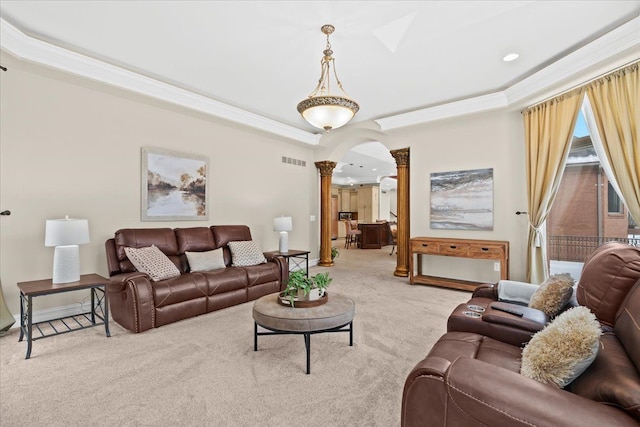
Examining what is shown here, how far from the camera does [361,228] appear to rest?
10727 mm

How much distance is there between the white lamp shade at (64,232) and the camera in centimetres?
303

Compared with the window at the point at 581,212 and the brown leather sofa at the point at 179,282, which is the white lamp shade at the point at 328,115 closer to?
the brown leather sofa at the point at 179,282

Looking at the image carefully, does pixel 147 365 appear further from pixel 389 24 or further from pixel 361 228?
pixel 361 228

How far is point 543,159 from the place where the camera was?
13.5 ft

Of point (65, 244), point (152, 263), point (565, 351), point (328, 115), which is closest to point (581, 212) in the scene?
point (328, 115)

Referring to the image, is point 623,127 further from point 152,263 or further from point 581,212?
point 152,263

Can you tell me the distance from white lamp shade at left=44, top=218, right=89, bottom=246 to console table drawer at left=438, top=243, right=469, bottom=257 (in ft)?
15.7

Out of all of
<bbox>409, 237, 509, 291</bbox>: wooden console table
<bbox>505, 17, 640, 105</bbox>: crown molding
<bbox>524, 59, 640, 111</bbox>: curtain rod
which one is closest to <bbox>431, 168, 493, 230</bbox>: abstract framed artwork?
<bbox>409, 237, 509, 291</bbox>: wooden console table

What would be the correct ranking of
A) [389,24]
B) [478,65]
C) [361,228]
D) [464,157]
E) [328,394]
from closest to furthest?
[328,394]
[389,24]
[478,65]
[464,157]
[361,228]

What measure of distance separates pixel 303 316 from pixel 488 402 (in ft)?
5.20

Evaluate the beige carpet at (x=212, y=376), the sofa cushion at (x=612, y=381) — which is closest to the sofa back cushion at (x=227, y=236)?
the beige carpet at (x=212, y=376)

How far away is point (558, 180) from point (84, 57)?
590 centimetres

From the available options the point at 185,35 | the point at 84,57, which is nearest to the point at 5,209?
the point at 84,57

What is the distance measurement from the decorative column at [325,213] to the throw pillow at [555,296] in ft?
16.9
